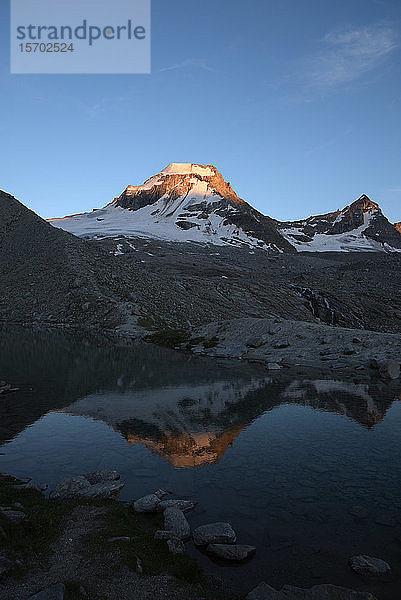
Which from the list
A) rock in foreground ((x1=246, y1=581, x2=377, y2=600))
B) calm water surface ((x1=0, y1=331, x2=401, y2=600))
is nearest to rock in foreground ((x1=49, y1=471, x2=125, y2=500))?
calm water surface ((x1=0, y1=331, x2=401, y2=600))

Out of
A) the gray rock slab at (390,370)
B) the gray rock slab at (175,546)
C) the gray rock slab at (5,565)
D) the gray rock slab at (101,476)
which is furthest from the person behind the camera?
the gray rock slab at (390,370)

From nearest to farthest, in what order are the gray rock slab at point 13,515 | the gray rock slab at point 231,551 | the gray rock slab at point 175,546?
the gray rock slab at point 175,546
the gray rock slab at point 231,551
the gray rock slab at point 13,515

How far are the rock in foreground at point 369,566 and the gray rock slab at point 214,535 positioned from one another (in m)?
3.84

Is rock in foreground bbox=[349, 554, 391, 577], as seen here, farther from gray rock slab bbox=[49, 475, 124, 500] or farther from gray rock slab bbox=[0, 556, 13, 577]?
gray rock slab bbox=[0, 556, 13, 577]

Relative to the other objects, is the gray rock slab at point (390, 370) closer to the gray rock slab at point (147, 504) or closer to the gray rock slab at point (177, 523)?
the gray rock slab at point (147, 504)

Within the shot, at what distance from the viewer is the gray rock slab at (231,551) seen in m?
13.2

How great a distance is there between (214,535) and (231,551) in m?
0.88

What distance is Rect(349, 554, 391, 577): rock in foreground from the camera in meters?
12.6

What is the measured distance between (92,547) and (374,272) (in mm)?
180594

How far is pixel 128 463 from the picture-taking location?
21250 millimetres

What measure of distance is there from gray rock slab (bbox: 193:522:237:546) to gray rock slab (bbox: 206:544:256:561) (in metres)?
0.34

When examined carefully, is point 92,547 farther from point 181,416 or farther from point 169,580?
point 181,416

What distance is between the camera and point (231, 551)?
13312 millimetres

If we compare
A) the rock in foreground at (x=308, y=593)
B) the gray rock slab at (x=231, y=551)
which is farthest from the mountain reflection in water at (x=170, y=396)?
the rock in foreground at (x=308, y=593)
